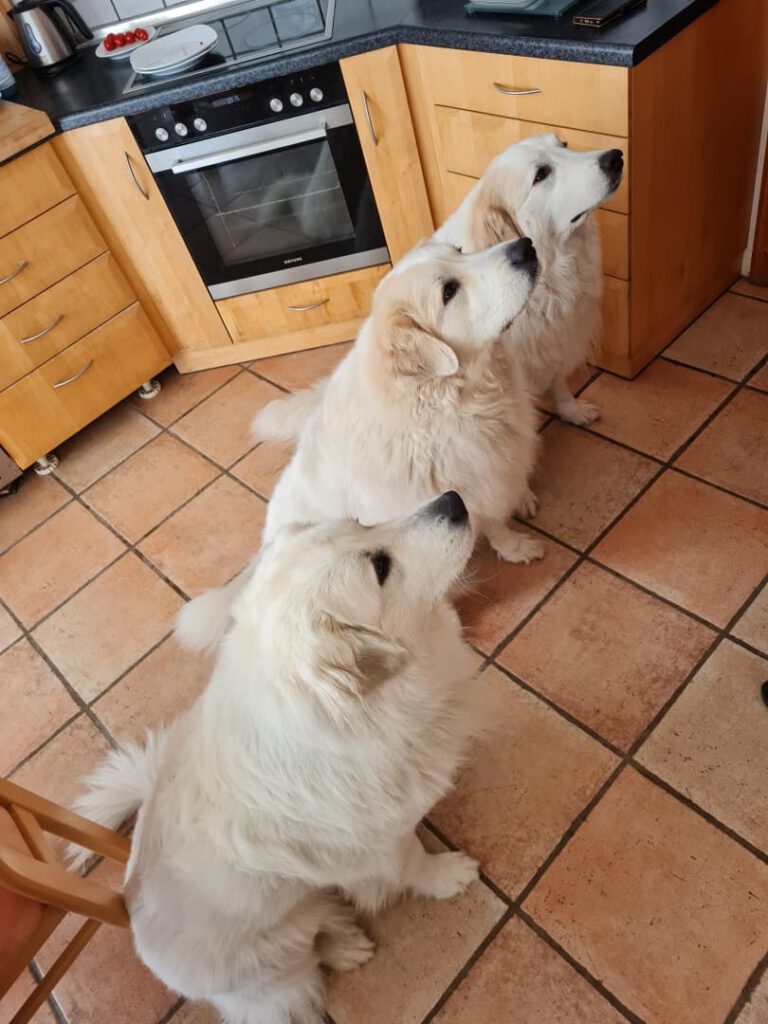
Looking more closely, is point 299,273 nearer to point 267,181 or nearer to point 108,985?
point 267,181

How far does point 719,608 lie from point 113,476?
2.19 m

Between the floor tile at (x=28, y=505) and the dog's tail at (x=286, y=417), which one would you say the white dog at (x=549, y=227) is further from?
the floor tile at (x=28, y=505)

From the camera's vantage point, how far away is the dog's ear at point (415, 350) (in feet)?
4.67

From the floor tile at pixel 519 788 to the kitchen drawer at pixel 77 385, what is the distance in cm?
204

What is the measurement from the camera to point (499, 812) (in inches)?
61.1

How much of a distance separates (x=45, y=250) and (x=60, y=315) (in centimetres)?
23

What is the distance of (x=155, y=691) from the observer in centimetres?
202

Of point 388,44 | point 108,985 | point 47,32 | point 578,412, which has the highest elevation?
point 47,32

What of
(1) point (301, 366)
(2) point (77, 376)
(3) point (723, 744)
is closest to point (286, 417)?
(1) point (301, 366)

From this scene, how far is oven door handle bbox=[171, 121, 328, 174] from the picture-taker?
2.37 meters

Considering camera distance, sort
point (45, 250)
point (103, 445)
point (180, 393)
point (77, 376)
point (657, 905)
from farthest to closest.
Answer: point (180, 393), point (103, 445), point (77, 376), point (45, 250), point (657, 905)

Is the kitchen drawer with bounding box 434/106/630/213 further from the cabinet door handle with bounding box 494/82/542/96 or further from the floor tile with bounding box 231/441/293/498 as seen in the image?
the floor tile with bounding box 231/441/293/498

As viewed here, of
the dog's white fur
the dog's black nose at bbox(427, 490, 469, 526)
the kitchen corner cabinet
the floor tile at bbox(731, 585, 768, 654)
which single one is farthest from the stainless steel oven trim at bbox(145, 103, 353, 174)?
the floor tile at bbox(731, 585, 768, 654)

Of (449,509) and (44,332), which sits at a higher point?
(449,509)
